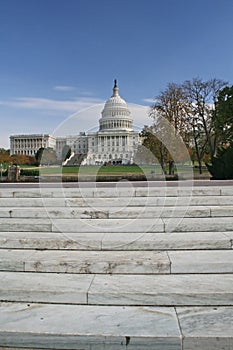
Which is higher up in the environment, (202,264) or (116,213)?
(116,213)

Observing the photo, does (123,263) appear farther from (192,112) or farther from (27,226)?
(192,112)

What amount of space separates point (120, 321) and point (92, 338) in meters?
0.38

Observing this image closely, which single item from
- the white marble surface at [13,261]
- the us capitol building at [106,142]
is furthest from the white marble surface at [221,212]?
the us capitol building at [106,142]

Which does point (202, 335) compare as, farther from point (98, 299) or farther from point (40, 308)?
point (40, 308)

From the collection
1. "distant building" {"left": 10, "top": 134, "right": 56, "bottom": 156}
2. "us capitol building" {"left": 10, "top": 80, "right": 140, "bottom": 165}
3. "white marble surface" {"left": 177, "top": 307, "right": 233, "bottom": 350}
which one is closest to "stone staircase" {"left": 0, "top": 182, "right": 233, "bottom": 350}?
"white marble surface" {"left": 177, "top": 307, "right": 233, "bottom": 350}

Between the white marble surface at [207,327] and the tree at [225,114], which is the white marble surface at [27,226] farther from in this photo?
the tree at [225,114]

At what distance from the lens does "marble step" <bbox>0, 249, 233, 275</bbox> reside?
382cm

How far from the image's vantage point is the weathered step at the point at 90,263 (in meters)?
3.88

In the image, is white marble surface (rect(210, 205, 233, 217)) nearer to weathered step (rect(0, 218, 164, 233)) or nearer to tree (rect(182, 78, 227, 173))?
weathered step (rect(0, 218, 164, 233))

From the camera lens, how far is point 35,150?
206ft

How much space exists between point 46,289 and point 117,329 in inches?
43.2

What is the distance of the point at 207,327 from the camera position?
280 cm

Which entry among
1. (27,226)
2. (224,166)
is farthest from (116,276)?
(224,166)

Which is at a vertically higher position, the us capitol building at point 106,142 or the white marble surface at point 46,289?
the us capitol building at point 106,142
